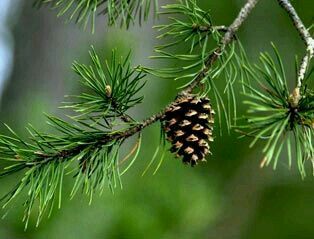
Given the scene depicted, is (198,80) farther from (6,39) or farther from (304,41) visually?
(6,39)

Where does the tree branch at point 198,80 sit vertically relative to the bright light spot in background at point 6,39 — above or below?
below

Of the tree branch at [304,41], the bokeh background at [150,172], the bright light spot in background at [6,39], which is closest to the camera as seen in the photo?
the tree branch at [304,41]

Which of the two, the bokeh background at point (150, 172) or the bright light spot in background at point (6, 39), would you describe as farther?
the bright light spot in background at point (6, 39)

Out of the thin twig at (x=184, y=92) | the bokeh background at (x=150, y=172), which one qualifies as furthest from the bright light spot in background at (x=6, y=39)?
the thin twig at (x=184, y=92)

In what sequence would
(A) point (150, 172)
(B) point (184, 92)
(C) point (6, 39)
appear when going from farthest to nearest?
(C) point (6, 39) → (A) point (150, 172) → (B) point (184, 92)

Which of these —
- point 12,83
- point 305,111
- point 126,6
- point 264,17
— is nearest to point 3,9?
point 12,83

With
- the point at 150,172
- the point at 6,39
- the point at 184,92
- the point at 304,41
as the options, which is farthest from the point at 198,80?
the point at 6,39

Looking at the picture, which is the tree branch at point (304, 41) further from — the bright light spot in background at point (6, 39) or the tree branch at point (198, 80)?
the bright light spot in background at point (6, 39)

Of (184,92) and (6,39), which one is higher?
(6,39)
